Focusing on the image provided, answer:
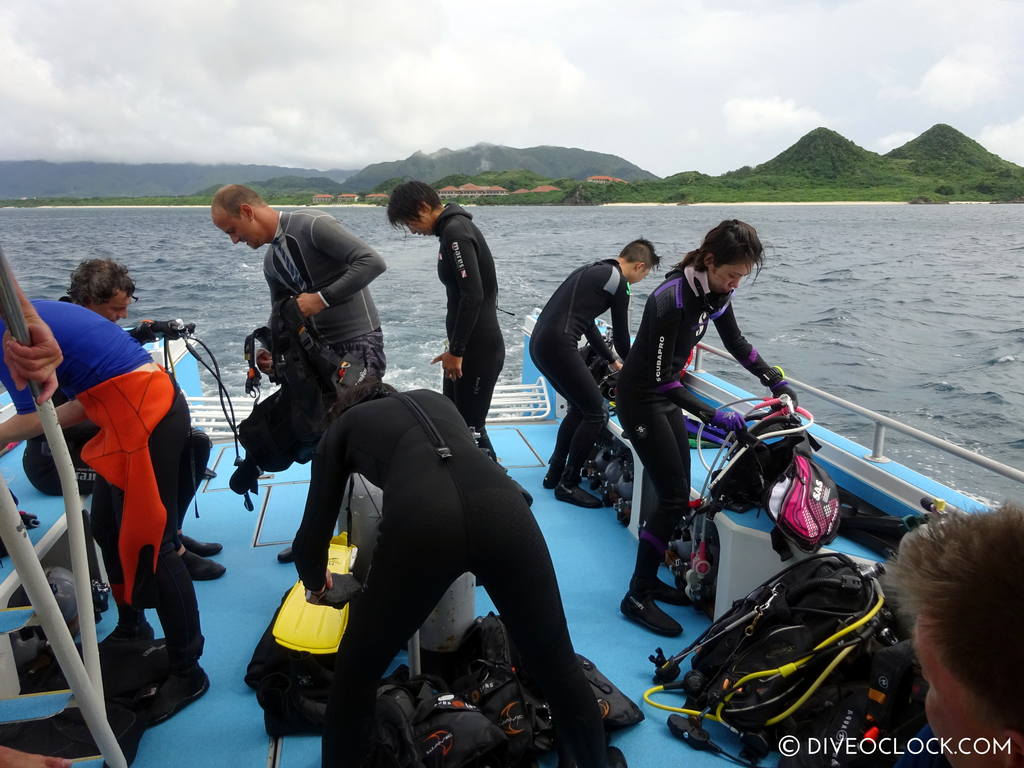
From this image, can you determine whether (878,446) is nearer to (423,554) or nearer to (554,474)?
(554,474)

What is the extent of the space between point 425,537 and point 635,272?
2.43 metres

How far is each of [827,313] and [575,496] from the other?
11330mm

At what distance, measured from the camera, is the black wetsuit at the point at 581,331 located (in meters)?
3.46

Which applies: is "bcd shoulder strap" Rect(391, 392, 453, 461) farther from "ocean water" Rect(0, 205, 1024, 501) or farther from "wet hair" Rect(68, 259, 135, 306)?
"wet hair" Rect(68, 259, 135, 306)

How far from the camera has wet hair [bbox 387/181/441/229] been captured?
2.99 metres

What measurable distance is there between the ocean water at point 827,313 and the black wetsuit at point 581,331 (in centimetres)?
99

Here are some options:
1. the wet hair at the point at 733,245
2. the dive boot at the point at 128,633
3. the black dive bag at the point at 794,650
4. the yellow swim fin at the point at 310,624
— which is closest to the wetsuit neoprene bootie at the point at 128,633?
the dive boot at the point at 128,633

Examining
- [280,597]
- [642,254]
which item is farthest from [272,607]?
[642,254]

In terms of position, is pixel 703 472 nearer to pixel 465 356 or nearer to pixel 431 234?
pixel 465 356

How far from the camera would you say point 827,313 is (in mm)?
13258

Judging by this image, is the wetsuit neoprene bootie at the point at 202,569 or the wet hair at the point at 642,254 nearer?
the wetsuit neoprene bootie at the point at 202,569

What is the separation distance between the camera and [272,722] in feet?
6.71

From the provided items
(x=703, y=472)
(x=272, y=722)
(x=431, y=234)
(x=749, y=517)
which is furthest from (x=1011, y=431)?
(x=272, y=722)

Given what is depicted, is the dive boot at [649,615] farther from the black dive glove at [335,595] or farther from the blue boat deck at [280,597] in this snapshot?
the black dive glove at [335,595]
